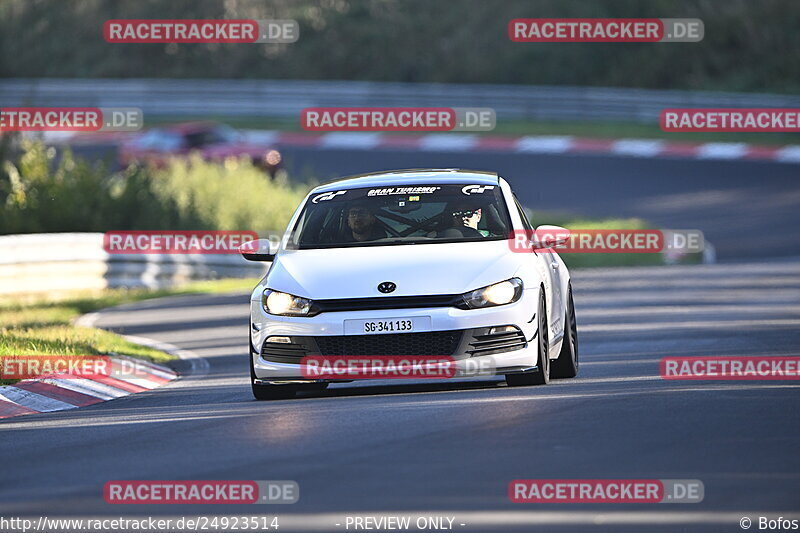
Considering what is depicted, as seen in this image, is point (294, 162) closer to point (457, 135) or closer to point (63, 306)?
point (457, 135)

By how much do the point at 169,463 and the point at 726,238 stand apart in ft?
77.7

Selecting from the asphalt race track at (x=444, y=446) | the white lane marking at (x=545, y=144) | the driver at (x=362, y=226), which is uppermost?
the white lane marking at (x=545, y=144)

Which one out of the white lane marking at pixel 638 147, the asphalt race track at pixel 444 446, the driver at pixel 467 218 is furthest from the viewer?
the white lane marking at pixel 638 147

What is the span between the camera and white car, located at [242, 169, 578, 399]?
425 inches

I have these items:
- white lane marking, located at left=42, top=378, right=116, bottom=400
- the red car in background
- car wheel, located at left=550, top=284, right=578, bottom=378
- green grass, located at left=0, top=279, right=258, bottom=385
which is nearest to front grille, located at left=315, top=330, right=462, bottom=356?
car wheel, located at left=550, top=284, right=578, bottom=378

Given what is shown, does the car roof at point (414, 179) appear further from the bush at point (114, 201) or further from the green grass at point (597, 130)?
the green grass at point (597, 130)

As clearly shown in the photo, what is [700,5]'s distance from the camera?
4903 cm

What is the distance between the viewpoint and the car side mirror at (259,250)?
12016 mm

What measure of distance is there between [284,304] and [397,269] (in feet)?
2.54

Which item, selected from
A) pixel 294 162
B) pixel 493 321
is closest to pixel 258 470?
pixel 493 321

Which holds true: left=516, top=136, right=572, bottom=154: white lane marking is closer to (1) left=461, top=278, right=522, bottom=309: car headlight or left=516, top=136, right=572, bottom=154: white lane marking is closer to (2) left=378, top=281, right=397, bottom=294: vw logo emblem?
(1) left=461, top=278, right=522, bottom=309: car headlight

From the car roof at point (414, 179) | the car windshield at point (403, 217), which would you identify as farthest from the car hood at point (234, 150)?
the car windshield at point (403, 217)

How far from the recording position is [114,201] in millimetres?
27516

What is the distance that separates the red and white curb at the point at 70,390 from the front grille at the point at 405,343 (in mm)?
2541
